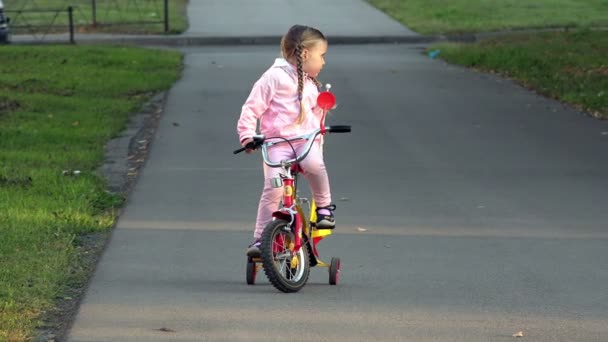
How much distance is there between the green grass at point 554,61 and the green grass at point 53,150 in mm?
5202

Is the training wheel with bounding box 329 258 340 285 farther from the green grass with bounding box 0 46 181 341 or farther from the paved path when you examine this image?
the green grass with bounding box 0 46 181 341

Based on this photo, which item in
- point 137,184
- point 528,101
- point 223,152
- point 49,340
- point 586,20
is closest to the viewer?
point 49,340

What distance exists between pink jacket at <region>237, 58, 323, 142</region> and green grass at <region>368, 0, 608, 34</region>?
76.2ft

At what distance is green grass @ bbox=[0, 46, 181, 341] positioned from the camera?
7.17m

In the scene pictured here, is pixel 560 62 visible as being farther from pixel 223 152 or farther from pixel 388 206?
pixel 388 206

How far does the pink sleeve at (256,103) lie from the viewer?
6828 mm

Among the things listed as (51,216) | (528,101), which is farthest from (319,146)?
(528,101)

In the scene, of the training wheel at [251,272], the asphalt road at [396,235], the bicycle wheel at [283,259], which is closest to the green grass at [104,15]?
the asphalt road at [396,235]

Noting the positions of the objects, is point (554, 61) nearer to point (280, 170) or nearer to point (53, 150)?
point (53, 150)

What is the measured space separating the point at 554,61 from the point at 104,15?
52.8 ft

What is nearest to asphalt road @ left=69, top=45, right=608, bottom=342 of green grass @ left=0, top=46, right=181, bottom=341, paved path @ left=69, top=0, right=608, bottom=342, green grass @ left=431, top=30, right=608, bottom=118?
paved path @ left=69, top=0, right=608, bottom=342

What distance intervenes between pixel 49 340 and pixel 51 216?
316 centimetres

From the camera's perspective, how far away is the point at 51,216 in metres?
9.05

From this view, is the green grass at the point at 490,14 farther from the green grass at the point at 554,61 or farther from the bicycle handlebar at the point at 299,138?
the bicycle handlebar at the point at 299,138
